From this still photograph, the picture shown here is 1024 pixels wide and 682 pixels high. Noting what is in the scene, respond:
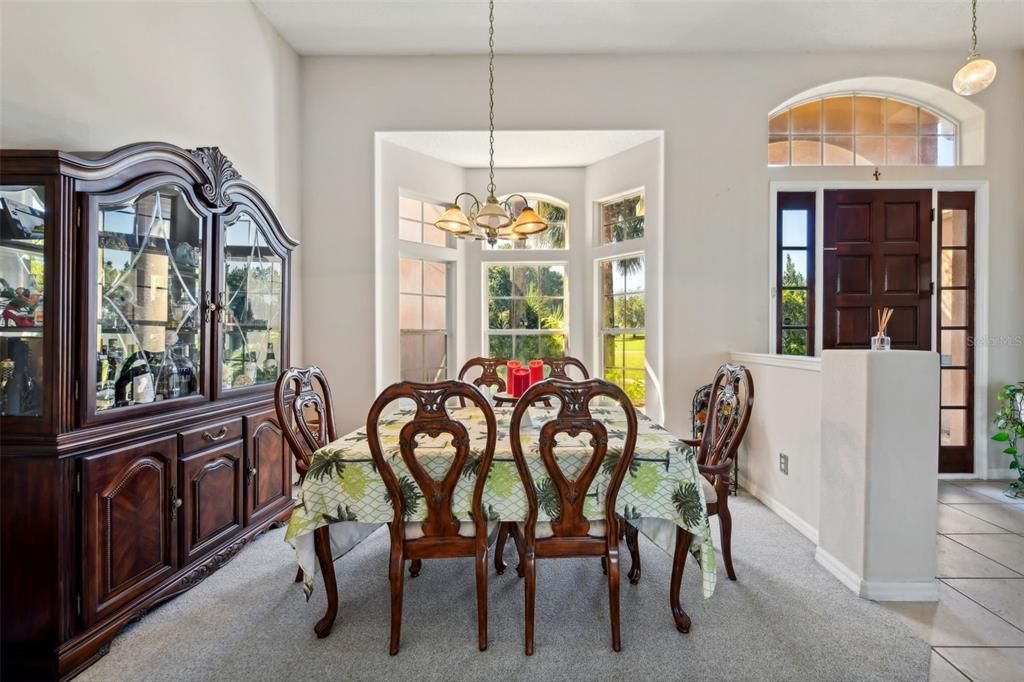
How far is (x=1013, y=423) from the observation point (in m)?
3.48

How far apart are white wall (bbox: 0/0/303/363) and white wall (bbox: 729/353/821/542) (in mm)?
3614

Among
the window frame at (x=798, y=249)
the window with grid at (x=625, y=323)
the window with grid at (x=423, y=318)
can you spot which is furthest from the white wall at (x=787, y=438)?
the window with grid at (x=423, y=318)

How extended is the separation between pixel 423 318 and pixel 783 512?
3.21m

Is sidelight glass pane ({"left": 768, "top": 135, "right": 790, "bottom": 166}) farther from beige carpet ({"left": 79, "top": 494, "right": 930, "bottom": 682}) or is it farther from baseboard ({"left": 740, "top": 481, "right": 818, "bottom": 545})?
beige carpet ({"left": 79, "top": 494, "right": 930, "bottom": 682})

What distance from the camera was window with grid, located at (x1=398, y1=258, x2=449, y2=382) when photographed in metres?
4.19

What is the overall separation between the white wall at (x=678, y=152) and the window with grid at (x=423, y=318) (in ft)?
1.28

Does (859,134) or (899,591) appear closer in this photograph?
(899,591)

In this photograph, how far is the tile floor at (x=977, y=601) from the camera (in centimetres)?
169

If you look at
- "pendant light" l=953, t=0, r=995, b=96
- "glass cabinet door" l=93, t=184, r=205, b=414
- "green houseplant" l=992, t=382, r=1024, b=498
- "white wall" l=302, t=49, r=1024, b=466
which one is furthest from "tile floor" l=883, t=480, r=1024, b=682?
"glass cabinet door" l=93, t=184, r=205, b=414

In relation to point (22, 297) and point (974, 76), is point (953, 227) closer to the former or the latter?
point (974, 76)

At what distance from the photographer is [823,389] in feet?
7.87

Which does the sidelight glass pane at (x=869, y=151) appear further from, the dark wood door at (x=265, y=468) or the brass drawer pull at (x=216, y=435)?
the brass drawer pull at (x=216, y=435)

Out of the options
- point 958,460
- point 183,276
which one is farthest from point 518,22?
point 958,460

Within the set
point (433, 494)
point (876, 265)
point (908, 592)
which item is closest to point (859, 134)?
point (876, 265)
